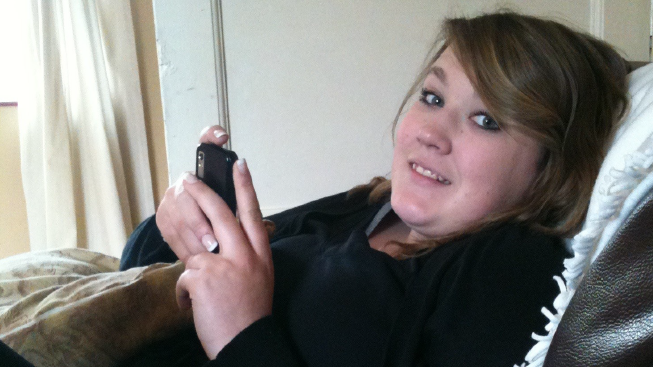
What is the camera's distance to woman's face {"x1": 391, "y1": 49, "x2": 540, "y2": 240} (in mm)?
648

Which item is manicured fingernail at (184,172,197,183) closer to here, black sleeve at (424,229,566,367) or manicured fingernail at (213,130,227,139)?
manicured fingernail at (213,130,227,139)

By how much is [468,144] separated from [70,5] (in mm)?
1438

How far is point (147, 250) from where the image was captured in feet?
2.63

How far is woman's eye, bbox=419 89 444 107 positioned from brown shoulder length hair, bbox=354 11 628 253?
0.24 feet

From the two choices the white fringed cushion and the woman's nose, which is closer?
the white fringed cushion

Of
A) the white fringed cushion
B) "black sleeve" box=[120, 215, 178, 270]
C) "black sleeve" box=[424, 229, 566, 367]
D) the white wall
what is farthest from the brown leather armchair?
the white wall

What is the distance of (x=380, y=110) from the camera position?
1184mm

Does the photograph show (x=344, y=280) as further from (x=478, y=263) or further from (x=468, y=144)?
(x=468, y=144)

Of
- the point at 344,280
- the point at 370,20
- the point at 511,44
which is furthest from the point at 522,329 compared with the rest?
the point at 370,20

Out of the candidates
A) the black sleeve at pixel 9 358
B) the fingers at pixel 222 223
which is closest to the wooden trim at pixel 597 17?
the fingers at pixel 222 223

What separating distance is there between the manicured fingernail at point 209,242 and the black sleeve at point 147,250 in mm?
241

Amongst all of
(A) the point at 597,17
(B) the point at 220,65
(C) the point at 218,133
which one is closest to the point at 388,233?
(C) the point at 218,133

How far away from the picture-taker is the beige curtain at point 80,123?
145 cm

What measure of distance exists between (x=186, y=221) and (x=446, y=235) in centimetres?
39
